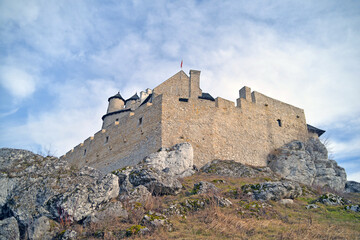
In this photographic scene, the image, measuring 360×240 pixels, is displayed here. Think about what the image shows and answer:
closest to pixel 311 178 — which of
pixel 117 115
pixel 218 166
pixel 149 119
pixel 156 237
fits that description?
pixel 218 166

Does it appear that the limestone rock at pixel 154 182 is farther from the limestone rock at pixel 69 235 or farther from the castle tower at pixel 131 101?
the castle tower at pixel 131 101

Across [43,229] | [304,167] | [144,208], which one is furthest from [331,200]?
[43,229]

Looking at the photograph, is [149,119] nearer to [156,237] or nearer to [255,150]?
[255,150]

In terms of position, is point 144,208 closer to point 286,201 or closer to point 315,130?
point 286,201

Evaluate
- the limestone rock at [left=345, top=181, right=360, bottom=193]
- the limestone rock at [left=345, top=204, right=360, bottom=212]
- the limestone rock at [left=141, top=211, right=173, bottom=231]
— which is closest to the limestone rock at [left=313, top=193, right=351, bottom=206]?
the limestone rock at [left=345, top=204, right=360, bottom=212]

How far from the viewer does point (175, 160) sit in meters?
16.6

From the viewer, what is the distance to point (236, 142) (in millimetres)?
20688

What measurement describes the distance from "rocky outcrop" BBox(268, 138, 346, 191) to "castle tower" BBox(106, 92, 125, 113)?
68.5 ft

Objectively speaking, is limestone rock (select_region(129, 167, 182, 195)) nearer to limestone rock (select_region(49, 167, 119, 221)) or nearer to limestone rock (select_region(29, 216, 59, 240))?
limestone rock (select_region(49, 167, 119, 221))

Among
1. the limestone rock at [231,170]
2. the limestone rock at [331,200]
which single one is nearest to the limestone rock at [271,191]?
the limestone rock at [331,200]

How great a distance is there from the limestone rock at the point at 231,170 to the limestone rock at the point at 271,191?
503 centimetres

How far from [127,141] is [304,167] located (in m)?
13.1

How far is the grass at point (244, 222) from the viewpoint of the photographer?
7.48 m

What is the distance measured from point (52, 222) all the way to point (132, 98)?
2861 cm
